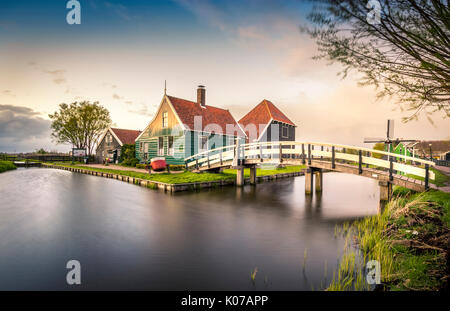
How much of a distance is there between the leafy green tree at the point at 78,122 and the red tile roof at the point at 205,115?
80.2 ft

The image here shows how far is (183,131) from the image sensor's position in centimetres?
2116

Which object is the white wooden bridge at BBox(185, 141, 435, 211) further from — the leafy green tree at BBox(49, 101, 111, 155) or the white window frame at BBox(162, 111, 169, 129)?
the leafy green tree at BBox(49, 101, 111, 155)

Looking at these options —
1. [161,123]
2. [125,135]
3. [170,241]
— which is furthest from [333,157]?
[125,135]

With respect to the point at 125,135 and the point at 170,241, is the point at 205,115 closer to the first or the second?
the point at 125,135

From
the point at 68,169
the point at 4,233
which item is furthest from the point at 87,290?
the point at 68,169

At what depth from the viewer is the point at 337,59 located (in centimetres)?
586

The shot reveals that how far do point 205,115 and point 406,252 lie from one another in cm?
2122

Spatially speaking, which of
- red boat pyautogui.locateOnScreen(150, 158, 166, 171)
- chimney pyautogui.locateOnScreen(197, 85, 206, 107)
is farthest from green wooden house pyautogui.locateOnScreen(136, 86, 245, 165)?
red boat pyautogui.locateOnScreen(150, 158, 166, 171)

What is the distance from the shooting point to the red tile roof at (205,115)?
22.2 meters

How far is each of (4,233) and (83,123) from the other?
3813 cm

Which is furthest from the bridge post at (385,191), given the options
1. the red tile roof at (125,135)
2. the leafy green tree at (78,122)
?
the leafy green tree at (78,122)

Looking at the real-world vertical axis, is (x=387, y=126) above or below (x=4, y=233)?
above

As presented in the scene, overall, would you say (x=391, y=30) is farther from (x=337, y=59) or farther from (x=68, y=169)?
(x=68, y=169)

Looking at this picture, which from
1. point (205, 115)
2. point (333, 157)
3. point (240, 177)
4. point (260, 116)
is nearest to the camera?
point (333, 157)
